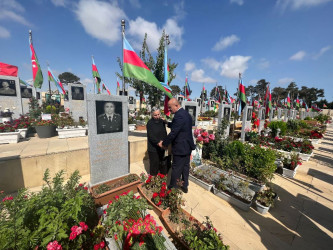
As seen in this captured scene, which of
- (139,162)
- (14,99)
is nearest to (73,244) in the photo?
(139,162)

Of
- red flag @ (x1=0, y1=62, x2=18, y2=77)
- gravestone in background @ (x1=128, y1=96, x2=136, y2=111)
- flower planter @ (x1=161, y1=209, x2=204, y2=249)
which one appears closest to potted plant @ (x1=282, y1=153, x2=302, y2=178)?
flower planter @ (x1=161, y1=209, x2=204, y2=249)

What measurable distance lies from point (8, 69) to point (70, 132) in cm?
669

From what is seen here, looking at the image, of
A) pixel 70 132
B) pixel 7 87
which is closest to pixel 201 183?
pixel 70 132

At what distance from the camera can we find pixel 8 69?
835 centimetres

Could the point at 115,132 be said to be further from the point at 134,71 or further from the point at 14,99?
the point at 14,99

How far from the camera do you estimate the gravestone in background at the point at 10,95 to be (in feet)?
26.6

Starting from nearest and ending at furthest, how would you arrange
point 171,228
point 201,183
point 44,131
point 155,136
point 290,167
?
point 171,228 → point 155,136 → point 201,183 → point 290,167 → point 44,131

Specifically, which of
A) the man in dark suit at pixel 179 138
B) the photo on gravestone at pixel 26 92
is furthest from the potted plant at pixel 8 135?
the photo on gravestone at pixel 26 92

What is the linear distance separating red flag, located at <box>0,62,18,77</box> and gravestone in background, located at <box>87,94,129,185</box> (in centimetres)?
961

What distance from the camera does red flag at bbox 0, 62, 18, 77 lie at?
8180 millimetres

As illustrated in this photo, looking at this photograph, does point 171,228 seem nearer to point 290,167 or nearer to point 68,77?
point 290,167

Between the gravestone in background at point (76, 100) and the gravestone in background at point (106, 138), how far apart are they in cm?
778

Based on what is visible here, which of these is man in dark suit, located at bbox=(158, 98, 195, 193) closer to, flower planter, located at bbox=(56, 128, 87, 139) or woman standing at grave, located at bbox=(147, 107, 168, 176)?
woman standing at grave, located at bbox=(147, 107, 168, 176)

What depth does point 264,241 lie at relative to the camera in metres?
2.45
